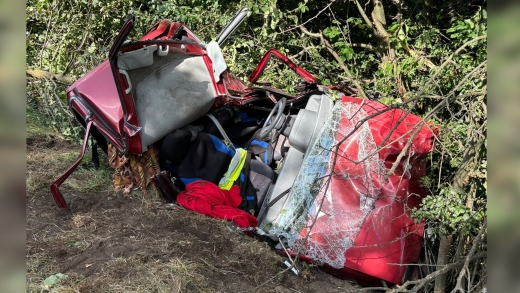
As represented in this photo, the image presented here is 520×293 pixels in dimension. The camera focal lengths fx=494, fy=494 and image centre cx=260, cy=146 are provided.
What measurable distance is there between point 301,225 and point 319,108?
872 mm

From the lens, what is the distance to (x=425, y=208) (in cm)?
282

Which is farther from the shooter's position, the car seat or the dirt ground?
the car seat

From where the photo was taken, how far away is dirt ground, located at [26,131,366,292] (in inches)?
101

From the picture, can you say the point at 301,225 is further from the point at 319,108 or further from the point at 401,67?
the point at 401,67

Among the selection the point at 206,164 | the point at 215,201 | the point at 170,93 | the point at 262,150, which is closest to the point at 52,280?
the point at 215,201

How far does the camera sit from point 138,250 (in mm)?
2805

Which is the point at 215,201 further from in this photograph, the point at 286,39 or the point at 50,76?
the point at 286,39

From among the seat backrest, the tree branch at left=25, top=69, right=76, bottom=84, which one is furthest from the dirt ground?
the tree branch at left=25, top=69, right=76, bottom=84

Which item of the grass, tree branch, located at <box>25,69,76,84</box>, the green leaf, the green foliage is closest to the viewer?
the green leaf

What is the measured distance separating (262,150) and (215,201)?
0.67 meters

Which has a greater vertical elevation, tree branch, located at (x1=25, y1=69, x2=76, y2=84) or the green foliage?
the green foliage

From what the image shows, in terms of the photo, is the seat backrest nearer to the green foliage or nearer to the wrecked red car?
the wrecked red car

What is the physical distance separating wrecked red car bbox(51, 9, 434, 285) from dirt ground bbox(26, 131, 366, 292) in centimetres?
15

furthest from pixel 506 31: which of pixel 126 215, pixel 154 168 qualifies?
pixel 154 168
